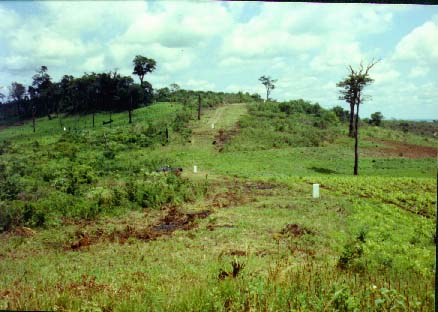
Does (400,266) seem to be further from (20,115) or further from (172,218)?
(20,115)

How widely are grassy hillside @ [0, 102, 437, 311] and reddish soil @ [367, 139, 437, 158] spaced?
1167mm

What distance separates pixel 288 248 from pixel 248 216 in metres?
3.96

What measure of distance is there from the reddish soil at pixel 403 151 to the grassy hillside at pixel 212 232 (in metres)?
1.17

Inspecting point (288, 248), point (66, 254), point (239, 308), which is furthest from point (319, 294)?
point (66, 254)

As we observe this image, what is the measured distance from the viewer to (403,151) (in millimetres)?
35500

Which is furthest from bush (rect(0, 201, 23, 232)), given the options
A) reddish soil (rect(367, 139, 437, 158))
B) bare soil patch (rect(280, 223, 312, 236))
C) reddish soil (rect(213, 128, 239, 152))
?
reddish soil (rect(367, 139, 437, 158))

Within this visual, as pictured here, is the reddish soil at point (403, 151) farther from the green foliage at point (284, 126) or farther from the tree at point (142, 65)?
the tree at point (142, 65)

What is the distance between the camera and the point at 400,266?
8.27 metres

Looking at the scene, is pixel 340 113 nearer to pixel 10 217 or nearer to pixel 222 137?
pixel 222 137

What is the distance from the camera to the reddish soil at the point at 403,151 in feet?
111

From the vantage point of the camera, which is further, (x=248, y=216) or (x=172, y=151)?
(x=172, y=151)

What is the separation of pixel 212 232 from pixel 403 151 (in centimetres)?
2929

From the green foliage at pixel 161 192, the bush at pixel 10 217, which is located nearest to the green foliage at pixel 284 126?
the green foliage at pixel 161 192

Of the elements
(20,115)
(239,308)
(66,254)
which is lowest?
(66,254)
